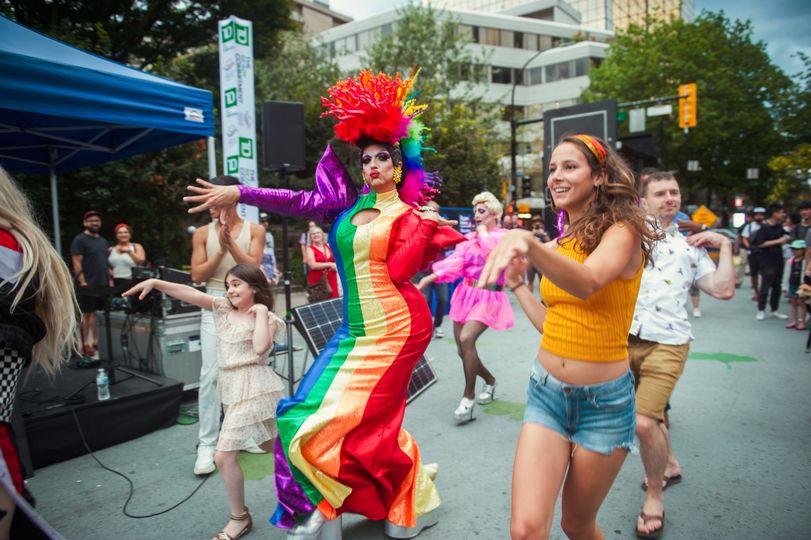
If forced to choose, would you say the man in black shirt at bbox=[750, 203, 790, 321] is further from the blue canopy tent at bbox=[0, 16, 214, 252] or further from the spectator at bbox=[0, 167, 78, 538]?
the spectator at bbox=[0, 167, 78, 538]

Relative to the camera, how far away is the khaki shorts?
279 centimetres

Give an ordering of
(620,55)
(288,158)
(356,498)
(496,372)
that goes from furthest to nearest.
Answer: (620,55) < (496,372) < (288,158) < (356,498)

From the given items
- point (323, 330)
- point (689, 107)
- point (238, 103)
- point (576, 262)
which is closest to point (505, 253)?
point (576, 262)

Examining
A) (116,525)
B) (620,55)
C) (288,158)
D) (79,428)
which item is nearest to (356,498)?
(116,525)

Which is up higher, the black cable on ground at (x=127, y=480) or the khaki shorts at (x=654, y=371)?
the khaki shorts at (x=654, y=371)

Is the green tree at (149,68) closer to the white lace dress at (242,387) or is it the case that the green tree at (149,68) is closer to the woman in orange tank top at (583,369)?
the white lace dress at (242,387)

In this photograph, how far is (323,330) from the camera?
13.4 ft

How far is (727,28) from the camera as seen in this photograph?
91.0 ft

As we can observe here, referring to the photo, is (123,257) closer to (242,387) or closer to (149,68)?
(242,387)

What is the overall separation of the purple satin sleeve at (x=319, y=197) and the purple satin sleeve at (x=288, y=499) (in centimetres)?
123

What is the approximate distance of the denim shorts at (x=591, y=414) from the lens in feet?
6.06

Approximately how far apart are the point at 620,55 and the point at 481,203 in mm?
30497

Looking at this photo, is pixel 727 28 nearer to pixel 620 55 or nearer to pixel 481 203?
pixel 620 55

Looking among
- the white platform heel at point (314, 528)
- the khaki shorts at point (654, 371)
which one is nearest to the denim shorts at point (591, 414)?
the khaki shorts at point (654, 371)
